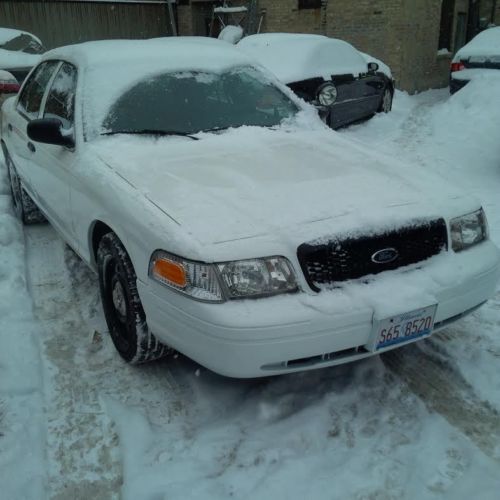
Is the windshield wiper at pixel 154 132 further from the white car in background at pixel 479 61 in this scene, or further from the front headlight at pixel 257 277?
the white car in background at pixel 479 61

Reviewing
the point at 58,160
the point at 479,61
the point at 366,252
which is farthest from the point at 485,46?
the point at 366,252

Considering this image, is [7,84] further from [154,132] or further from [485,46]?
[485,46]

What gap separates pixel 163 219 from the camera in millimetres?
2518

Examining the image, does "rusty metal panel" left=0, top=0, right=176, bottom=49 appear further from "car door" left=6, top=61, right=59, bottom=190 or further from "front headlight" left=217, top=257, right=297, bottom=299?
"front headlight" left=217, top=257, right=297, bottom=299

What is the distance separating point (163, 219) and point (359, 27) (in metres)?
12.1

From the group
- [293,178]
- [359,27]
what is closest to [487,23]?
[359,27]

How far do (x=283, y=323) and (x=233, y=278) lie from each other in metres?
0.28

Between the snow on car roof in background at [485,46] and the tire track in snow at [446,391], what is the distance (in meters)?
6.43

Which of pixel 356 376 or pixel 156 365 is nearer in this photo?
pixel 356 376

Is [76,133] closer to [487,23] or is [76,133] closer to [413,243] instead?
[413,243]

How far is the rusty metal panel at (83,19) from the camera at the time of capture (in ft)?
53.9

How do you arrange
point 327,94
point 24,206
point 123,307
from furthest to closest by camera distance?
point 327,94 → point 24,206 → point 123,307

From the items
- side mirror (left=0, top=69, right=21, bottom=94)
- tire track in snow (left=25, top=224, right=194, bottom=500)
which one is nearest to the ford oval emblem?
tire track in snow (left=25, top=224, right=194, bottom=500)

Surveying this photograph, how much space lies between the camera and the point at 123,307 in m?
2.99
